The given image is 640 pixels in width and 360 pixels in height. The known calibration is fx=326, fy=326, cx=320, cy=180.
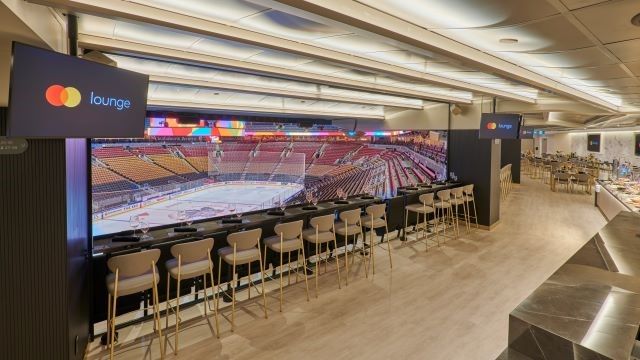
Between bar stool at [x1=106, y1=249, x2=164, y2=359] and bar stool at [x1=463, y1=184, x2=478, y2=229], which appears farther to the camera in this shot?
bar stool at [x1=463, y1=184, x2=478, y2=229]

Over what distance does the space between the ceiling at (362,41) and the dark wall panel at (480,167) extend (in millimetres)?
2257

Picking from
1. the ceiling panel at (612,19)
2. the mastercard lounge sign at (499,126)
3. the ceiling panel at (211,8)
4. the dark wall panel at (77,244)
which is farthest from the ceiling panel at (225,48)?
the mastercard lounge sign at (499,126)

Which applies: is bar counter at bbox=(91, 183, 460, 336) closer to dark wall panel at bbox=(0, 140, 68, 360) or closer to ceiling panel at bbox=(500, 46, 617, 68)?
dark wall panel at bbox=(0, 140, 68, 360)

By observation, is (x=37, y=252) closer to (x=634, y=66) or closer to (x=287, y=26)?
(x=287, y=26)

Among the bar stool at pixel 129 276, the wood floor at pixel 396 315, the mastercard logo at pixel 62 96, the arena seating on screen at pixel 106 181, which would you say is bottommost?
the wood floor at pixel 396 315

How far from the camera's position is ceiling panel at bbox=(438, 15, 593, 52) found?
7.17 feet

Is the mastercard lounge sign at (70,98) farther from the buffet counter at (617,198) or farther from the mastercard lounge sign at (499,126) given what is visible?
A: the buffet counter at (617,198)

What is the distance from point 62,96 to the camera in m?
1.72

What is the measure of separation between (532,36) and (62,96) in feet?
10.2

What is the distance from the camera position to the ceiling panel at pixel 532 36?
2186 millimetres

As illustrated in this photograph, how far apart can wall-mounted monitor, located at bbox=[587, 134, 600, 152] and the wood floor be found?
57.9 feet

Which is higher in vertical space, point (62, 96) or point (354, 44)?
point (354, 44)

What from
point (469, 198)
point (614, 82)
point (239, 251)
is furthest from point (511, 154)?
point (239, 251)

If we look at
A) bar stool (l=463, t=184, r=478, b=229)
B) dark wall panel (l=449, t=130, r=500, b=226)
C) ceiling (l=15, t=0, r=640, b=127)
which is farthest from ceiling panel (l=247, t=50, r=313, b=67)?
dark wall panel (l=449, t=130, r=500, b=226)
